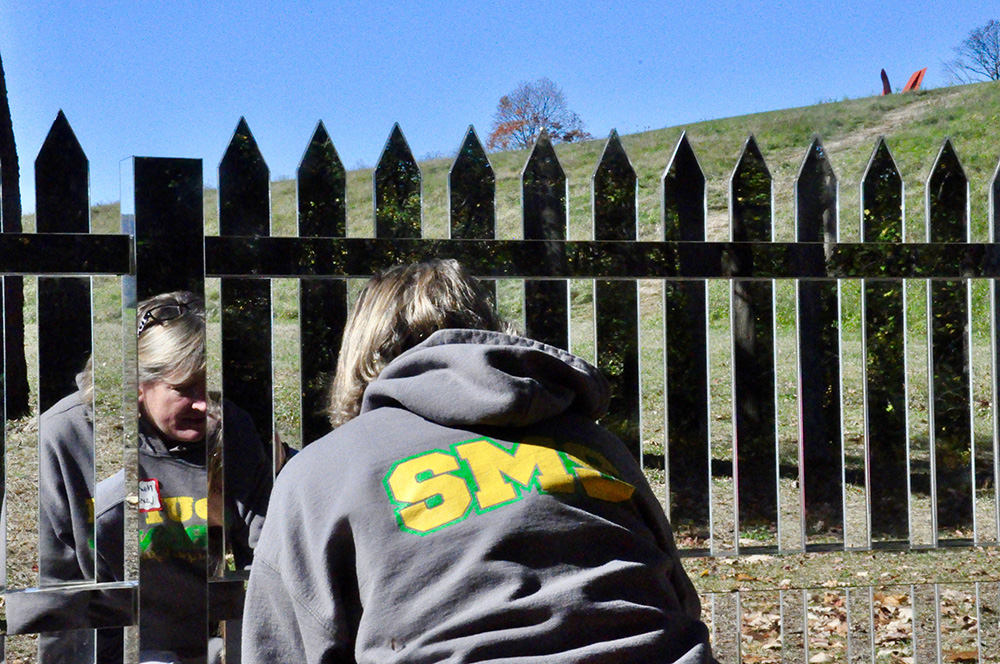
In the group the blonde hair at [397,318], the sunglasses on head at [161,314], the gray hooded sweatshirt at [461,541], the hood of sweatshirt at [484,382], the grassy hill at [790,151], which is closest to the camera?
the gray hooded sweatshirt at [461,541]

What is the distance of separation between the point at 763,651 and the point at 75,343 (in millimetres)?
2890

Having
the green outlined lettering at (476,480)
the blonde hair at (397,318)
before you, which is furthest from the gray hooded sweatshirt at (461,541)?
the blonde hair at (397,318)

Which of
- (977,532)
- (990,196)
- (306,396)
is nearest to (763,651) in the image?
(977,532)

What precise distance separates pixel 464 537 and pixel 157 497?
54.0 inches

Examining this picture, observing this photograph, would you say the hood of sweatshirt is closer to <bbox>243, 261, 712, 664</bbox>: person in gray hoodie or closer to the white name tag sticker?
<bbox>243, 261, 712, 664</bbox>: person in gray hoodie

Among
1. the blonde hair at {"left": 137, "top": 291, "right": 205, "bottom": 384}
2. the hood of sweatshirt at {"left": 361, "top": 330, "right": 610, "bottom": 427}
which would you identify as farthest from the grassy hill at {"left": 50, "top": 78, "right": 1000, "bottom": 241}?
the hood of sweatshirt at {"left": 361, "top": 330, "right": 610, "bottom": 427}

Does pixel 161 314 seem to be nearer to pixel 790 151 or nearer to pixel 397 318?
pixel 397 318

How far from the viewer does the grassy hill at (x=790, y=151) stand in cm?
1572

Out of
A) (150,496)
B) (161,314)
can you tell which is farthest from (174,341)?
(150,496)

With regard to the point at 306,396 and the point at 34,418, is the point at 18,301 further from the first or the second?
the point at 306,396

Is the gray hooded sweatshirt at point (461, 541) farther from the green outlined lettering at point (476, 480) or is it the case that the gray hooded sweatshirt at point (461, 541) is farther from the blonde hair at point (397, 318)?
the blonde hair at point (397, 318)

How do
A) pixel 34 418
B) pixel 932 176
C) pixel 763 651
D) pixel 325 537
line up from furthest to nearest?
pixel 763 651, pixel 932 176, pixel 34 418, pixel 325 537

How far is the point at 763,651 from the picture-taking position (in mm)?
3959

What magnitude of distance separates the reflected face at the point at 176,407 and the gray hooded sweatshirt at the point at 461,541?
1.05m
